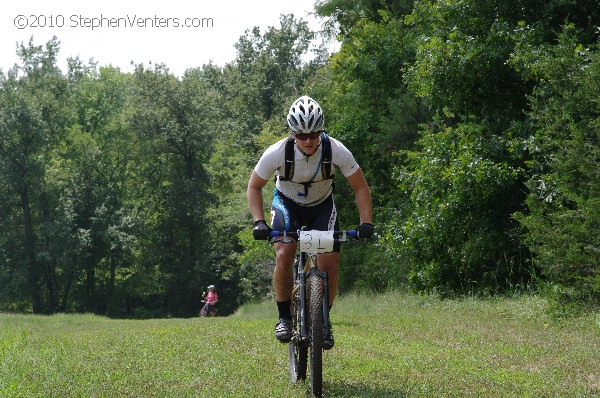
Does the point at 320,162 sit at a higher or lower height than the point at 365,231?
higher

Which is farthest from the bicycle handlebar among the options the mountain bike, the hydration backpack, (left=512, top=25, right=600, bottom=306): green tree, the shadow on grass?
(left=512, top=25, right=600, bottom=306): green tree

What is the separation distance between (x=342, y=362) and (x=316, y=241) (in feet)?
7.60

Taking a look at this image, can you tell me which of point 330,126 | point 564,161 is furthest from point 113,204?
point 564,161

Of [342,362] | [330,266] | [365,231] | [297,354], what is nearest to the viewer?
[365,231]

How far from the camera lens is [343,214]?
33.3 m

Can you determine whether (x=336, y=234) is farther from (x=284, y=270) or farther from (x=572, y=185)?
(x=572, y=185)

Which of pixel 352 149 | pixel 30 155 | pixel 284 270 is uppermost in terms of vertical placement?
pixel 30 155

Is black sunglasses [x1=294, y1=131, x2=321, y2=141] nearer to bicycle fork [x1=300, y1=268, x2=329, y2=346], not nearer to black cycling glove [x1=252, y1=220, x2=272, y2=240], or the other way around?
black cycling glove [x1=252, y1=220, x2=272, y2=240]

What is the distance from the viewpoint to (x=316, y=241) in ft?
22.2

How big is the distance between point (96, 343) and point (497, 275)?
10916mm

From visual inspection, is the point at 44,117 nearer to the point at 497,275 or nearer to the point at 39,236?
the point at 39,236

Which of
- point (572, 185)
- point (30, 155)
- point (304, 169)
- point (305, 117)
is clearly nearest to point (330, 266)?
point (304, 169)

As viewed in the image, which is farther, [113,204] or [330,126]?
[113,204]

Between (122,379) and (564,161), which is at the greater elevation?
(564,161)
